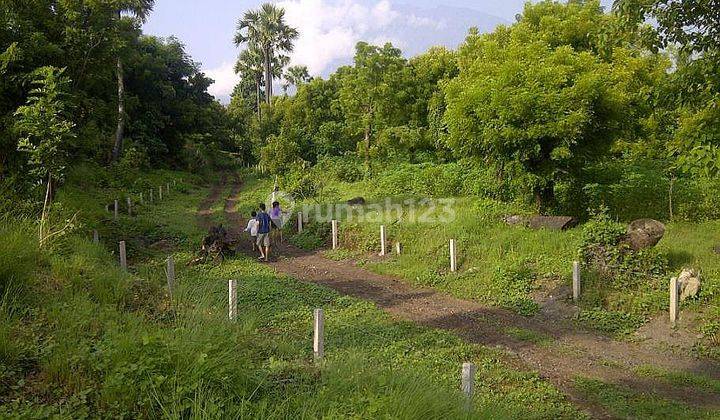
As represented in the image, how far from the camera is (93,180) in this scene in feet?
89.3

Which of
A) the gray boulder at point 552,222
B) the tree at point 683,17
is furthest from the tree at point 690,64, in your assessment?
the gray boulder at point 552,222

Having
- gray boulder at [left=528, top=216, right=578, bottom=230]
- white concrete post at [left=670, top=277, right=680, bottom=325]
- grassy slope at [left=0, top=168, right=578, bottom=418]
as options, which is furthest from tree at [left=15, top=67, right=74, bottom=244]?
white concrete post at [left=670, top=277, right=680, bottom=325]

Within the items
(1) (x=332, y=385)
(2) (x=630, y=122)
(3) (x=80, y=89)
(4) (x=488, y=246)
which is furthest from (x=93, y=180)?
(1) (x=332, y=385)

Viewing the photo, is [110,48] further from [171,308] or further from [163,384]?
[163,384]

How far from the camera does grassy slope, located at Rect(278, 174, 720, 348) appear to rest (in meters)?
9.60

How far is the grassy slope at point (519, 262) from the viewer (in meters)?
9.60

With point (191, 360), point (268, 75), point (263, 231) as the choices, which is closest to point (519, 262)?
point (263, 231)

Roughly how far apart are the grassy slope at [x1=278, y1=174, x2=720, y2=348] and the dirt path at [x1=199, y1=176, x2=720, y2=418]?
16.9 inches

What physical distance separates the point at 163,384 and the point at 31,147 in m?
9.39

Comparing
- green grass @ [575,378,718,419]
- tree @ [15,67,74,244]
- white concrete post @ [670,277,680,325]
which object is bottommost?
green grass @ [575,378,718,419]

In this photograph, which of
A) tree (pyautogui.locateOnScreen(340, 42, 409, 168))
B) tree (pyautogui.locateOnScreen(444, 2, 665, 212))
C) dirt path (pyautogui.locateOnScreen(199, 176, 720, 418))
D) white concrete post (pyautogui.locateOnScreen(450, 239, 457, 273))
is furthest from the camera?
tree (pyautogui.locateOnScreen(340, 42, 409, 168))

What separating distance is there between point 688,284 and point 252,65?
51.5 meters

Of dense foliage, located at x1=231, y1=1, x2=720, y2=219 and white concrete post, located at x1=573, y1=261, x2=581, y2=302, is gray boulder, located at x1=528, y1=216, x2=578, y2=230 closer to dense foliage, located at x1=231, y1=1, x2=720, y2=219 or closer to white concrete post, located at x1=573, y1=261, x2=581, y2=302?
dense foliage, located at x1=231, y1=1, x2=720, y2=219

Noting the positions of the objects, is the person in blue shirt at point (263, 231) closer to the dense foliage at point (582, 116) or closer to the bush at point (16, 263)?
the dense foliage at point (582, 116)
